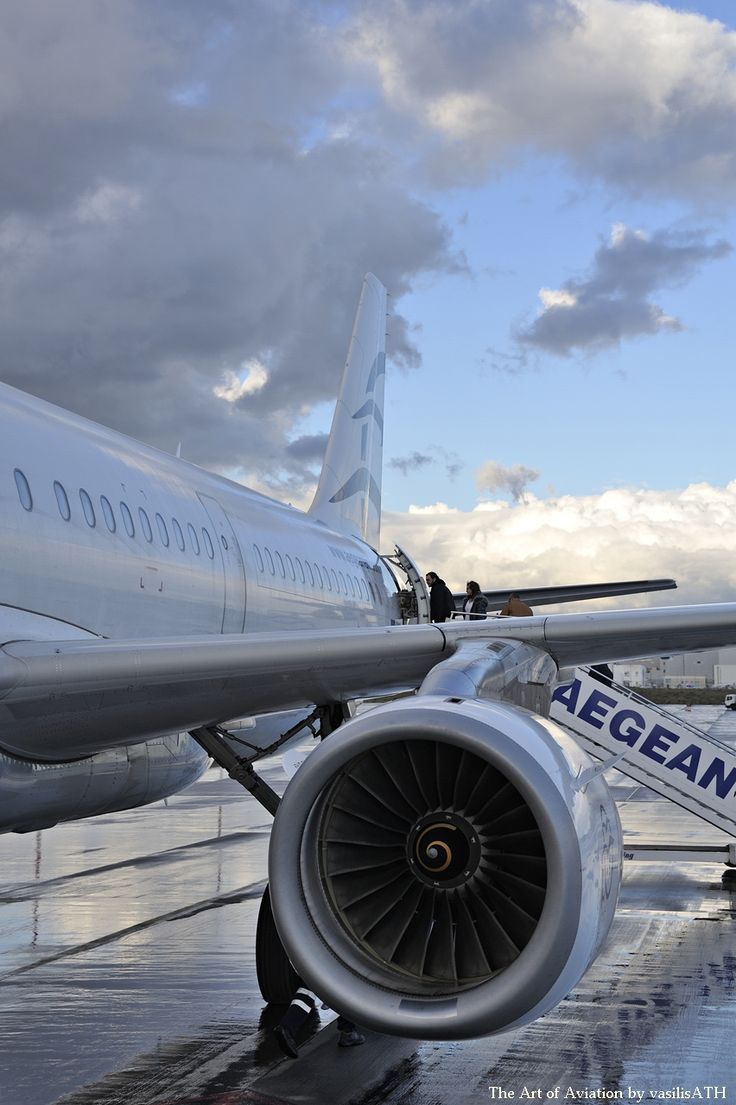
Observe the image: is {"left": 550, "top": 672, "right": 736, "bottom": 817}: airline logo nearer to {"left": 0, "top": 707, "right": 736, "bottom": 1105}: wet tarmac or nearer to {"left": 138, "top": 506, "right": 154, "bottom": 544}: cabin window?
{"left": 0, "top": 707, "right": 736, "bottom": 1105}: wet tarmac

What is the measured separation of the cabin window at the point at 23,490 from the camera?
6160mm

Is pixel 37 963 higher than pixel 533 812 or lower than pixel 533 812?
lower

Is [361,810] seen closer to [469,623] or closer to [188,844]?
[469,623]

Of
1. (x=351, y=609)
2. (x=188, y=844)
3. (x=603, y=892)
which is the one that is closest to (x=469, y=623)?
(x=603, y=892)

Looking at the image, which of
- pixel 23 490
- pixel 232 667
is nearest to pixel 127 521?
pixel 23 490

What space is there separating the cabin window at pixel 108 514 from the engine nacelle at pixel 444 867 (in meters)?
2.48

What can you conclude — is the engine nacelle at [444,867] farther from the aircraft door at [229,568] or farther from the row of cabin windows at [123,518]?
the aircraft door at [229,568]

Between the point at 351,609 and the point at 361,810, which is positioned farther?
the point at 351,609

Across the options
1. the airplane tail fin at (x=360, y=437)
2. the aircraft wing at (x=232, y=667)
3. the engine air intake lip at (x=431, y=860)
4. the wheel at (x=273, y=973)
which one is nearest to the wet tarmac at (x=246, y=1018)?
the wheel at (x=273, y=973)

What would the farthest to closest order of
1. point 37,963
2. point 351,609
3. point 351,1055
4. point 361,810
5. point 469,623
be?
point 351,609 → point 37,963 → point 351,1055 → point 469,623 → point 361,810

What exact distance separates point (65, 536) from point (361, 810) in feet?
7.33

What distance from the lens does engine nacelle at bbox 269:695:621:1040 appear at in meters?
4.60

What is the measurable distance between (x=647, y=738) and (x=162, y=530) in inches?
309

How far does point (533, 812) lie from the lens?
4691mm
